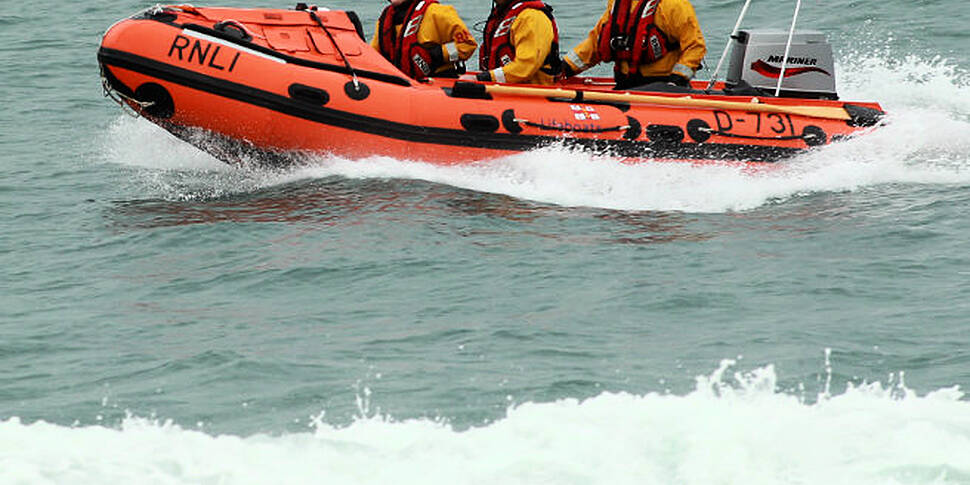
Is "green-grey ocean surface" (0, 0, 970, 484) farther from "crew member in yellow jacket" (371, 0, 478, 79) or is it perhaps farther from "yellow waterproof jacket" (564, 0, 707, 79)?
"crew member in yellow jacket" (371, 0, 478, 79)

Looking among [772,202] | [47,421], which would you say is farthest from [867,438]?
[772,202]

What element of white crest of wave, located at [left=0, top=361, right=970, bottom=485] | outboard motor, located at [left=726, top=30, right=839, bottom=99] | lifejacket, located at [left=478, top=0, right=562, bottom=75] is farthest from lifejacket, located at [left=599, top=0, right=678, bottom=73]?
white crest of wave, located at [left=0, top=361, right=970, bottom=485]

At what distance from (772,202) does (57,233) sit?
3442 mm

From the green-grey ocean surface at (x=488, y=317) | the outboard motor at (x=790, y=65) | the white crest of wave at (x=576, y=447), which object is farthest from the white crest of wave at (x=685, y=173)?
the white crest of wave at (x=576, y=447)

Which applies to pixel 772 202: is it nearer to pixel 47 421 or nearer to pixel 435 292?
pixel 435 292

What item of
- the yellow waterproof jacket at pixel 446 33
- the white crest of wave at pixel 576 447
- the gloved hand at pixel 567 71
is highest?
the yellow waterproof jacket at pixel 446 33

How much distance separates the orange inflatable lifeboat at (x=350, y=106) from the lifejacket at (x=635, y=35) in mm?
367

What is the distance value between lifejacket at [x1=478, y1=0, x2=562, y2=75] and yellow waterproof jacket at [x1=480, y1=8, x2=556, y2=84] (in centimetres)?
4

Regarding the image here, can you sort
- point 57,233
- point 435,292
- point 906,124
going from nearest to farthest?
point 435,292, point 57,233, point 906,124

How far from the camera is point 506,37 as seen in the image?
7324 mm

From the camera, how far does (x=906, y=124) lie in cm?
736

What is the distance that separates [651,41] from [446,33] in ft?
3.78

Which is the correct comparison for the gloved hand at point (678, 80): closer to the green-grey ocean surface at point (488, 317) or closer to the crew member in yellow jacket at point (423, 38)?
the green-grey ocean surface at point (488, 317)

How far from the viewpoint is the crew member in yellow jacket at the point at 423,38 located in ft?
24.3
